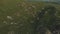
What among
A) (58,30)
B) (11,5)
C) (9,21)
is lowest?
(58,30)

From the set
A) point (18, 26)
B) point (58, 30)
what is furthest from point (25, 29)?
point (58, 30)

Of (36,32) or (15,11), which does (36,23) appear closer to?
(36,32)

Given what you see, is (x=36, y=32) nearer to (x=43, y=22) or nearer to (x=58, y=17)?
(x=43, y=22)

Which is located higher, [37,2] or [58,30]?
[37,2]

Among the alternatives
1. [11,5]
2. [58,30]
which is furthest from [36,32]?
[11,5]

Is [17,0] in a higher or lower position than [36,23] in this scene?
higher
